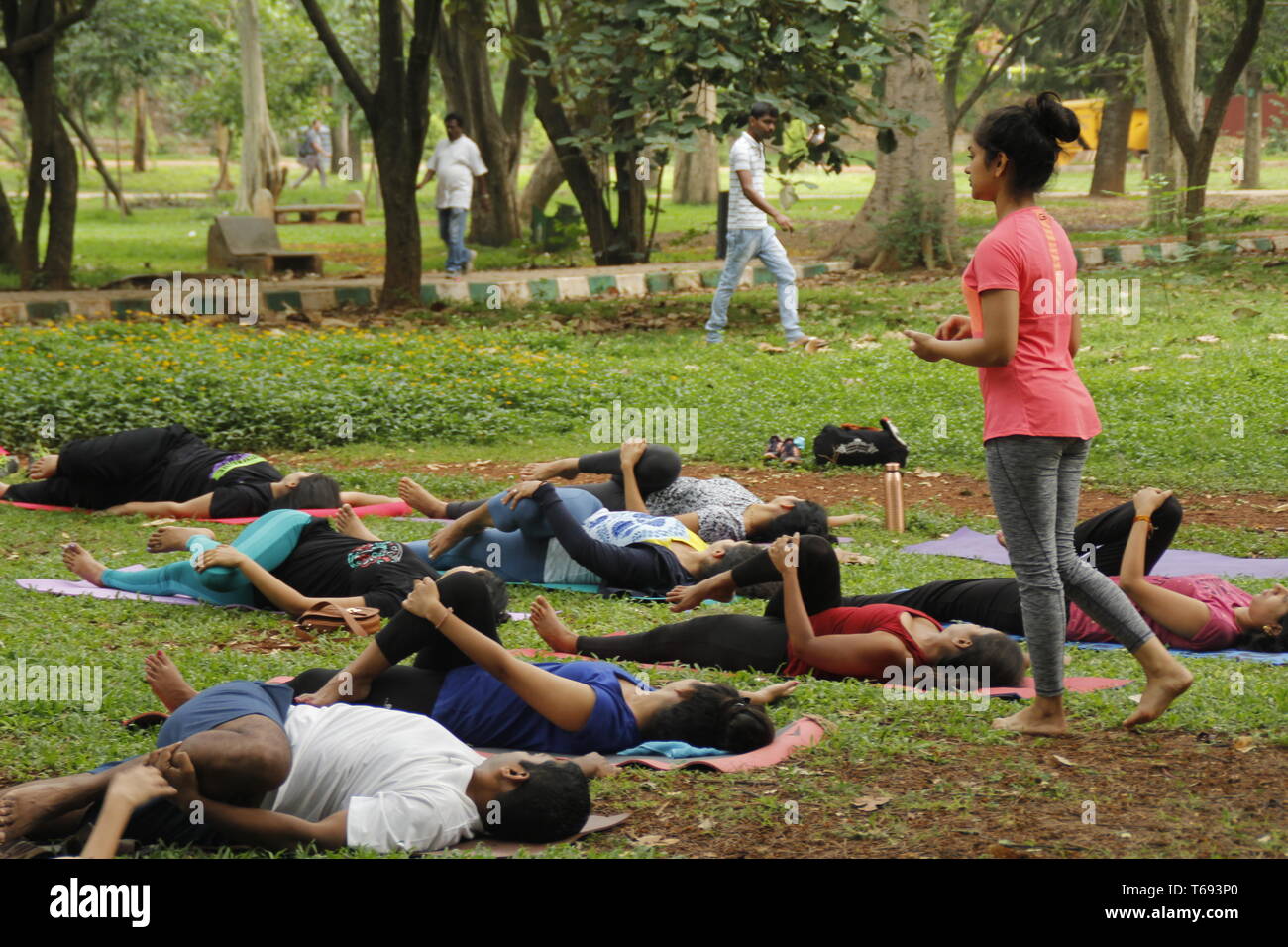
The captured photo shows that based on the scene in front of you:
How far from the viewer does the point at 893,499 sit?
8.38m

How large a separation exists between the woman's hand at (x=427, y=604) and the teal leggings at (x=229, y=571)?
6.66 ft

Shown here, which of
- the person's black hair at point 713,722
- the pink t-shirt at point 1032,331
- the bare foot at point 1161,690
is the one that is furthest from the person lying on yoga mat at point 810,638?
the pink t-shirt at point 1032,331

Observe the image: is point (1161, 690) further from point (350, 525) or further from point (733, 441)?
point (733, 441)

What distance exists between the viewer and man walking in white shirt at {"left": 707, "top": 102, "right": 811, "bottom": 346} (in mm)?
13375

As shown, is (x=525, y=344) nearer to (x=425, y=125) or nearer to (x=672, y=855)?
(x=425, y=125)

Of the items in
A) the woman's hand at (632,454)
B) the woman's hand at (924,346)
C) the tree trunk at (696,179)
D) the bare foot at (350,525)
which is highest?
the tree trunk at (696,179)

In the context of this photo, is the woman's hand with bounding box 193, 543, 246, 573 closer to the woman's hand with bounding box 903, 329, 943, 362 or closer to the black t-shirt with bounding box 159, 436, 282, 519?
the black t-shirt with bounding box 159, 436, 282, 519

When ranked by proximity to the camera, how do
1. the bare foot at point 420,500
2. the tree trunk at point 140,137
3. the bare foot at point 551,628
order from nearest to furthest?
1. the bare foot at point 551,628
2. the bare foot at point 420,500
3. the tree trunk at point 140,137

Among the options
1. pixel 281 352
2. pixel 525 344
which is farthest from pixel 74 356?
pixel 525 344

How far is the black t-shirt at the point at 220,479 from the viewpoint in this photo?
7.87 m

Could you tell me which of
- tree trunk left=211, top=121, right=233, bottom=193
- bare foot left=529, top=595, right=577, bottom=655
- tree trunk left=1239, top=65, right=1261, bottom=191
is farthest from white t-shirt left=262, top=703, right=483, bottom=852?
tree trunk left=211, top=121, right=233, bottom=193

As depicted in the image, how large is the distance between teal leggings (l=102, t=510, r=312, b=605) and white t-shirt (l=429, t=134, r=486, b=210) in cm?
1231

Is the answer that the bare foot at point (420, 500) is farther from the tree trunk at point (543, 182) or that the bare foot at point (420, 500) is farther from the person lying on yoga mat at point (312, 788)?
the tree trunk at point (543, 182)

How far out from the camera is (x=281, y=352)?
1224cm
